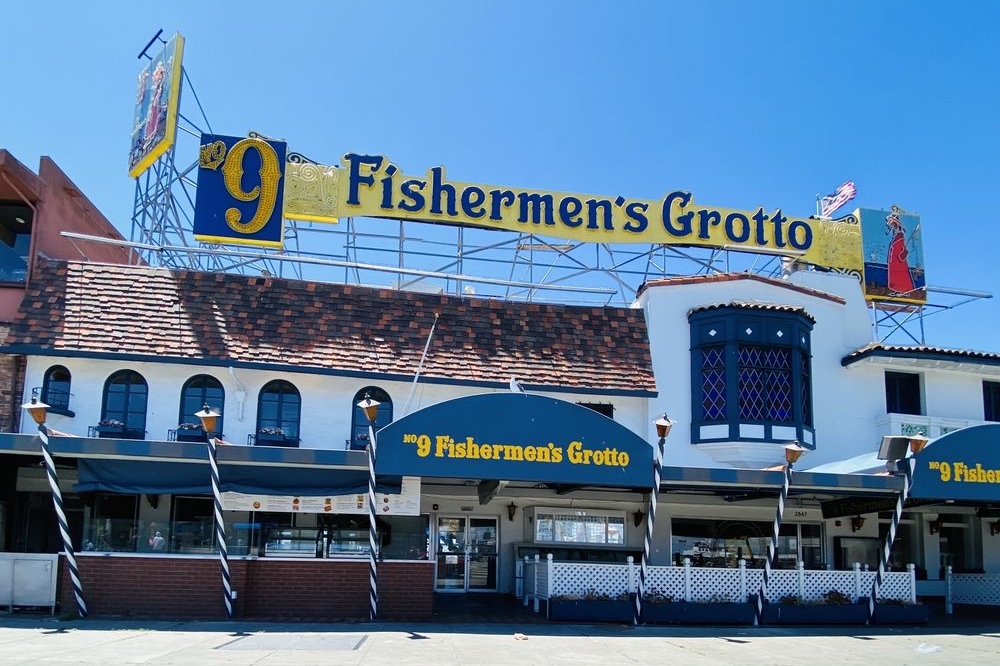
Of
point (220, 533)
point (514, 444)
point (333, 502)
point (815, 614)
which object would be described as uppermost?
point (514, 444)

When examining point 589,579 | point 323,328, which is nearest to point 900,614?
point 589,579

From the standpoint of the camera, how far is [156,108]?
79.1 ft

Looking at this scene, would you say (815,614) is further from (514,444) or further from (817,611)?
(514,444)

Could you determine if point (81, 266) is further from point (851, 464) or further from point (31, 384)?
point (851, 464)

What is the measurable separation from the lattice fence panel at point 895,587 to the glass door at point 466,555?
820cm

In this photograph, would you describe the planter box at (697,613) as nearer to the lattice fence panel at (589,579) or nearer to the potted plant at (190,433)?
the lattice fence panel at (589,579)

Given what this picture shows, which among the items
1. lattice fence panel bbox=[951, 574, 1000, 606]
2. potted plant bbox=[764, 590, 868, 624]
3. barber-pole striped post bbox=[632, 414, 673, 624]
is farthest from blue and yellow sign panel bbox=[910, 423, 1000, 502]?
barber-pole striped post bbox=[632, 414, 673, 624]

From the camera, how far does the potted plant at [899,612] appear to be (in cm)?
1866

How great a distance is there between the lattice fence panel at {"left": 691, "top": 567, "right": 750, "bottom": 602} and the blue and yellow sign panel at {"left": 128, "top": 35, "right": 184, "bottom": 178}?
1605cm

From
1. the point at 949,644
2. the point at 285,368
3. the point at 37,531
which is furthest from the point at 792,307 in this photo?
the point at 37,531

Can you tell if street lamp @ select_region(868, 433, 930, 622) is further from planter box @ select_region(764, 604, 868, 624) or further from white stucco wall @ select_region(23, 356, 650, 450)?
white stucco wall @ select_region(23, 356, 650, 450)

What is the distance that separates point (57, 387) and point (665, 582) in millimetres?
12798

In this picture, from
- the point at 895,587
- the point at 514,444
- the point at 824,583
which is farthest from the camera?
the point at 895,587

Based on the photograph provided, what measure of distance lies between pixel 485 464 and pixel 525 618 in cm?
332
